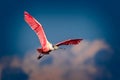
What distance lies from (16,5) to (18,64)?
377mm

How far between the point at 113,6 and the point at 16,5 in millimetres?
610

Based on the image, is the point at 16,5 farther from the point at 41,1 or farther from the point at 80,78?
the point at 80,78

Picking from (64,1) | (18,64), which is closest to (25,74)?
(18,64)

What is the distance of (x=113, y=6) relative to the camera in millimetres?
2000

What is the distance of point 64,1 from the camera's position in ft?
6.70

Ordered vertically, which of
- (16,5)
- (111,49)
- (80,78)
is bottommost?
(80,78)

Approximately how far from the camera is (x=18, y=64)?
201 cm

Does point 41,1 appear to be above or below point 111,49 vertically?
above

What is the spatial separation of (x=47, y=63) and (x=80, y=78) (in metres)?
0.22

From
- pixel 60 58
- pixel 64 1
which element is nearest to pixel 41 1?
pixel 64 1

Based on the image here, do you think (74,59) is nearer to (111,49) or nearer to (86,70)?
(86,70)

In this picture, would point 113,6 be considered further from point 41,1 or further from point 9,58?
point 9,58

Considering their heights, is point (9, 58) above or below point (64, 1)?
below

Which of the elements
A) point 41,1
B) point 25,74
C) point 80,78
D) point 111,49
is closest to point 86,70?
point 80,78
